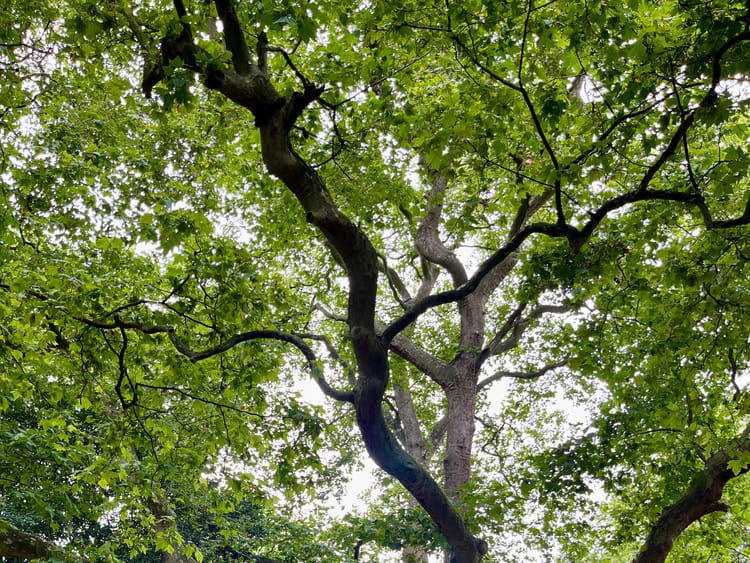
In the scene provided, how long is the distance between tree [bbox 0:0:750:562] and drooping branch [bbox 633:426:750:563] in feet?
0.11

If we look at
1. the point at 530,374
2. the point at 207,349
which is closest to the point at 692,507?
the point at 530,374

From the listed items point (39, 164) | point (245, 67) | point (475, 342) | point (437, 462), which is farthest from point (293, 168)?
point (437, 462)

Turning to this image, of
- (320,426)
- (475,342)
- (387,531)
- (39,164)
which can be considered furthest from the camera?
(475,342)

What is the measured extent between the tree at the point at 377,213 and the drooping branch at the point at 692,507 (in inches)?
1.3

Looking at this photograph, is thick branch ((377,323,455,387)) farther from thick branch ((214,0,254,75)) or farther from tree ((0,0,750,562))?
thick branch ((214,0,254,75))

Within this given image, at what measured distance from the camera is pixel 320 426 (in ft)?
19.6

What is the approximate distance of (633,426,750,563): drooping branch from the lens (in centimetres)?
696

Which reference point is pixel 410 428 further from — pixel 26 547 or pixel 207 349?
pixel 207 349

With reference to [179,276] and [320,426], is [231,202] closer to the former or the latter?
[179,276]

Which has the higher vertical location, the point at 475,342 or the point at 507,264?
the point at 507,264

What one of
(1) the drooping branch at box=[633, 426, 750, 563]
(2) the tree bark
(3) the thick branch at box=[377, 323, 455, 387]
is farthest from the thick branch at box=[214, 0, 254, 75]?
(1) the drooping branch at box=[633, 426, 750, 563]

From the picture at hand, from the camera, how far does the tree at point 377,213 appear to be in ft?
15.6

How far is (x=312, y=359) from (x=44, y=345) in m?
3.16

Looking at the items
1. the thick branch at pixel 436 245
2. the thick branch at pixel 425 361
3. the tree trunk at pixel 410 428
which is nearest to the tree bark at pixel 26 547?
the thick branch at pixel 425 361
